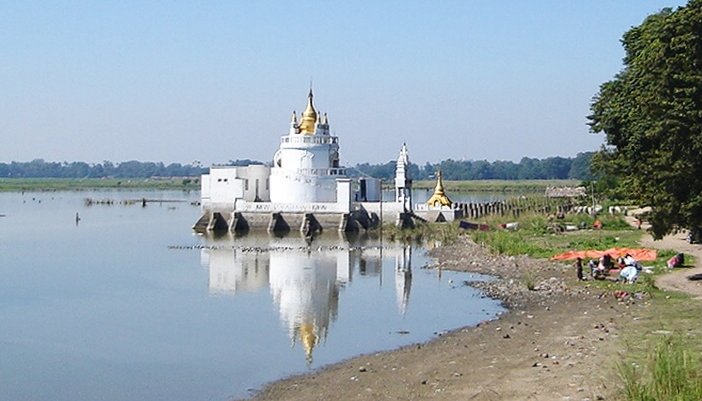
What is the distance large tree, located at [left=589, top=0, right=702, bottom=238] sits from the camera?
22.8 metres

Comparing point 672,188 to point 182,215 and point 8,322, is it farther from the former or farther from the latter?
point 182,215

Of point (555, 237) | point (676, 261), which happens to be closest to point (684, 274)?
point (676, 261)

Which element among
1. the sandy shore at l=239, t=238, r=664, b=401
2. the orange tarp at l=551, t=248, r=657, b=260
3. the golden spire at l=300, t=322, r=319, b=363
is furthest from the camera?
the orange tarp at l=551, t=248, r=657, b=260

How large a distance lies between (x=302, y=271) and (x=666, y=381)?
2811 cm

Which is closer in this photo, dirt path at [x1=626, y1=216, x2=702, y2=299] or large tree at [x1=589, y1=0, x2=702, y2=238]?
large tree at [x1=589, y1=0, x2=702, y2=238]

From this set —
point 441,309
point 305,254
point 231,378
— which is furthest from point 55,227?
point 231,378

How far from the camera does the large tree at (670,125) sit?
2278 cm

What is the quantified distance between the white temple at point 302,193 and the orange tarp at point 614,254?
24762 millimetres

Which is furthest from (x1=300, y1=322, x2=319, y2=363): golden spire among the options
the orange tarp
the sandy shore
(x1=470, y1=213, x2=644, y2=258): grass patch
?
(x1=470, y1=213, x2=644, y2=258): grass patch

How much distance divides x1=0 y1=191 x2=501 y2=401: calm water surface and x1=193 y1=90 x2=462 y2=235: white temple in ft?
A: 22.0

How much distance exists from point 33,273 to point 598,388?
30.6 meters

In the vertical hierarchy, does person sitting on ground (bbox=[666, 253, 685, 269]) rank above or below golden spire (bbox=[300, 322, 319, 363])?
above

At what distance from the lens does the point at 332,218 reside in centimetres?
5944

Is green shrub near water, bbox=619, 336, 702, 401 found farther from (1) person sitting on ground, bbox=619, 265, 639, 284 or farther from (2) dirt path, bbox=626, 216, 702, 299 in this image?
(1) person sitting on ground, bbox=619, 265, 639, 284
